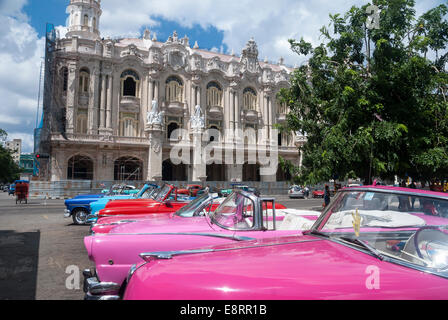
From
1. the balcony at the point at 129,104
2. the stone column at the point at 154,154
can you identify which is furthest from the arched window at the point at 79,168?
the balcony at the point at 129,104

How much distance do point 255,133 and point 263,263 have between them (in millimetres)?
34855

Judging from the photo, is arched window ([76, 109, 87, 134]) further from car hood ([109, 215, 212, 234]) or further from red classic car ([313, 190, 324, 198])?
car hood ([109, 215, 212, 234])

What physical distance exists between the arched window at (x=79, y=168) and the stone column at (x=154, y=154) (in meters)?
5.75

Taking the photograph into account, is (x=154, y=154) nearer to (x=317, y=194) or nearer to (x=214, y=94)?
(x=214, y=94)

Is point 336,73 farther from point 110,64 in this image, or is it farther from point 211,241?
point 110,64

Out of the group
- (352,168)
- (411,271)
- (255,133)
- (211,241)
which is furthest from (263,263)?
(255,133)

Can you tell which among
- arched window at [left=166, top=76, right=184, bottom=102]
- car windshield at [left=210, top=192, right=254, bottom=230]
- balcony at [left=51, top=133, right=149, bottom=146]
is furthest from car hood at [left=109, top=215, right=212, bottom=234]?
arched window at [left=166, top=76, right=184, bottom=102]

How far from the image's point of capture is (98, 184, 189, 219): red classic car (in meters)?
7.28

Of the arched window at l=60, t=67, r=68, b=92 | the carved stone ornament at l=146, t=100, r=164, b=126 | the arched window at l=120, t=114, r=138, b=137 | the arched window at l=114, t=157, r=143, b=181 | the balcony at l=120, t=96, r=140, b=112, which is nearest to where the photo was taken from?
the carved stone ornament at l=146, t=100, r=164, b=126

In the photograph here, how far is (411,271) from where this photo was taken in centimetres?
203

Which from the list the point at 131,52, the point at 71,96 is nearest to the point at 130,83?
the point at 131,52

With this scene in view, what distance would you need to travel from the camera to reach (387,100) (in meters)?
9.23

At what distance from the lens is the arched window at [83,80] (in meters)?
30.2
